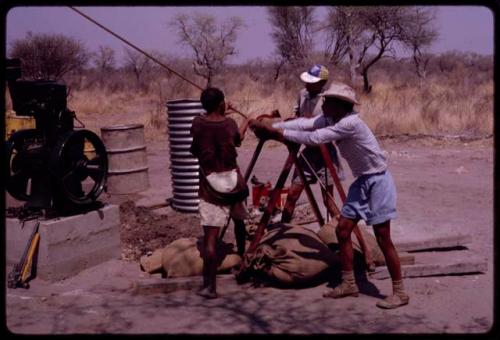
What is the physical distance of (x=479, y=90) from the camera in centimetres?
2230

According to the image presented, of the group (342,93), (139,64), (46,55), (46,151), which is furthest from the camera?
(139,64)

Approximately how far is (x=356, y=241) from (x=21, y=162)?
3.05m

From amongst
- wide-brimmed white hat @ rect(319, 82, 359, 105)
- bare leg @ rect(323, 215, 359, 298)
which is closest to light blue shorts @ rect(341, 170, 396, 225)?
bare leg @ rect(323, 215, 359, 298)

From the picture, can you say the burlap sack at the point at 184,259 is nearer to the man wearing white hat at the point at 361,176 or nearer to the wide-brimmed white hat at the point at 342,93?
the man wearing white hat at the point at 361,176

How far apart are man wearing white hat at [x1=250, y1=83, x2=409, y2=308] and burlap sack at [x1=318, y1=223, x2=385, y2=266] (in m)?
0.71

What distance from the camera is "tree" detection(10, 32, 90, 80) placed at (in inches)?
1022

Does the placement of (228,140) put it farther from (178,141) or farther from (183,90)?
(183,90)

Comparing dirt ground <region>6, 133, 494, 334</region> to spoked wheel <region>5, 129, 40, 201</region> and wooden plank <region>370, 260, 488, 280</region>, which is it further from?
spoked wheel <region>5, 129, 40, 201</region>

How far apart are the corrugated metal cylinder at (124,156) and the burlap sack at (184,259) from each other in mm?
3359

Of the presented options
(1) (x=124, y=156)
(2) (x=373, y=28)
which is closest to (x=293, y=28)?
(2) (x=373, y=28)

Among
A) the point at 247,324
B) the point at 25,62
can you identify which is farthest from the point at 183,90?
the point at 247,324

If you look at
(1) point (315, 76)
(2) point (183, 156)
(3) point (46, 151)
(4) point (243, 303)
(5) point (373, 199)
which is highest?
(1) point (315, 76)

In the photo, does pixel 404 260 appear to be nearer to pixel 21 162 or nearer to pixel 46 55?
pixel 21 162

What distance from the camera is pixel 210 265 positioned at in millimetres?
5012
